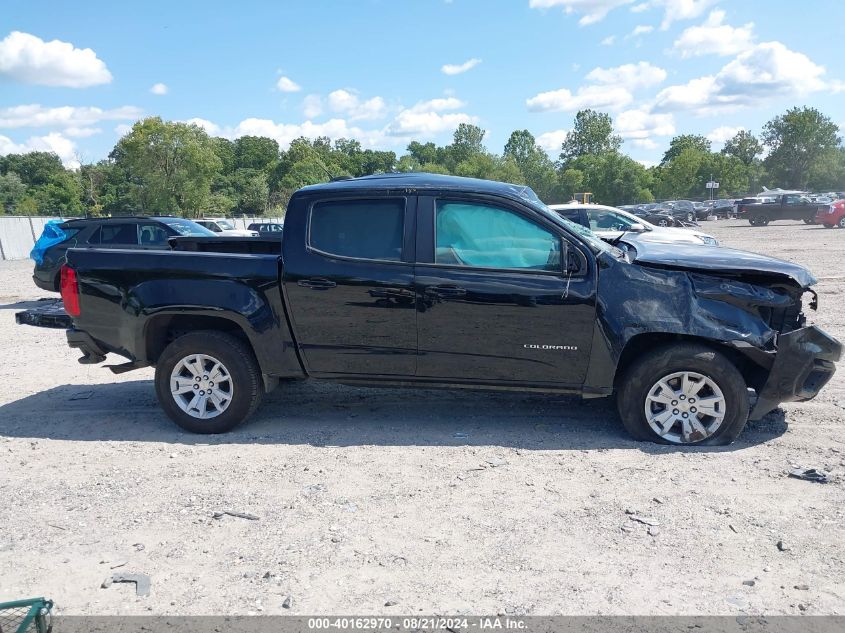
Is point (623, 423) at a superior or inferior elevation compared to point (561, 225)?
inferior

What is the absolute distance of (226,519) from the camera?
4.18 meters

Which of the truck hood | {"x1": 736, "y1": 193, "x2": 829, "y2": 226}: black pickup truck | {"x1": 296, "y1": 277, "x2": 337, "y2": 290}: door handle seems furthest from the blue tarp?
{"x1": 736, "y1": 193, "x2": 829, "y2": 226}: black pickup truck

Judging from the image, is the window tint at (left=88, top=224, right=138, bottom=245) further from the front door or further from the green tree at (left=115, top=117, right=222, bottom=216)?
the green tree at (left=115, top=117, right=222, bottom=216)

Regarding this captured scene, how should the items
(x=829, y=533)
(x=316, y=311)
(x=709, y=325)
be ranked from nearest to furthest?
(x=829, y=533)
(x=709, y=325)
(x=316, y=311)

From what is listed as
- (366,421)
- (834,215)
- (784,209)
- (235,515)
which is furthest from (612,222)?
(784,209)

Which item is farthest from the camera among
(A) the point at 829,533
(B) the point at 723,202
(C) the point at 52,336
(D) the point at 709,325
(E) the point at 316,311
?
(B) the point at 723,202

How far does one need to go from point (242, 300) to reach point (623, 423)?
311 centimetres

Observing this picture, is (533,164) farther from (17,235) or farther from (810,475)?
(810,475)

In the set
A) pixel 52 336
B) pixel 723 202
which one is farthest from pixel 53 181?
pixel 52 336

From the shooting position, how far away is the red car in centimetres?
3500

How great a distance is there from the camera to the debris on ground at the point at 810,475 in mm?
4555

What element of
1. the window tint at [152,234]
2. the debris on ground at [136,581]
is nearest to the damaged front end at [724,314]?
the debris on ground at [136,581]

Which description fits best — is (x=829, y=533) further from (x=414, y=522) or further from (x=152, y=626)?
(x=152, y=626)

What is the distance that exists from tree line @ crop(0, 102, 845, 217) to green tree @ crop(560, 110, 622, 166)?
0.59 feet
